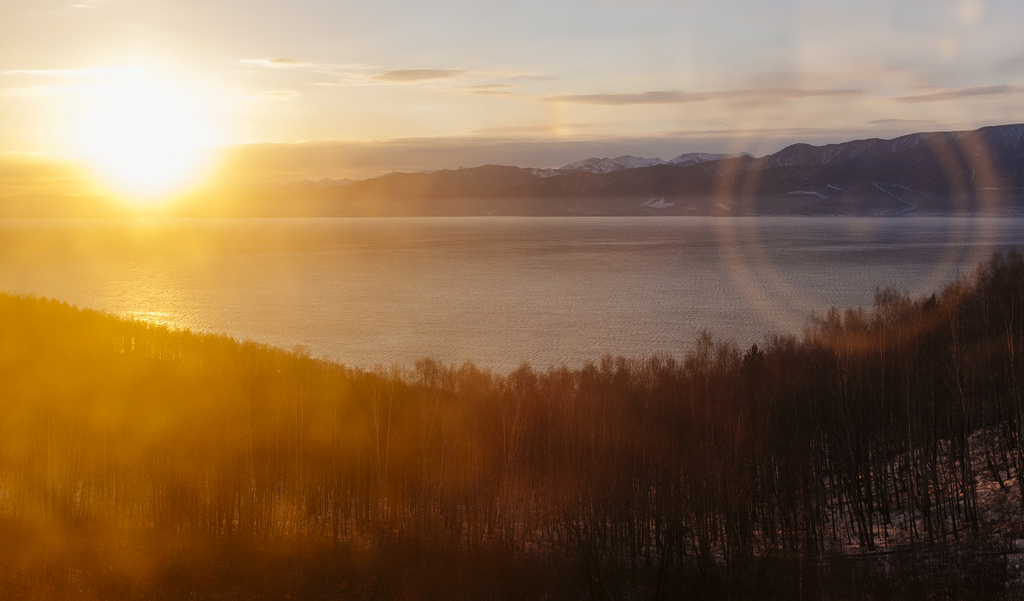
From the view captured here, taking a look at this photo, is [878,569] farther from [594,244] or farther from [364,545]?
[594,244]

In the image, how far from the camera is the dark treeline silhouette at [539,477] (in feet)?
70.3

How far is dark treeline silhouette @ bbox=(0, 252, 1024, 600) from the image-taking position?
21.4 metres

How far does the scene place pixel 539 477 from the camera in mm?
28484

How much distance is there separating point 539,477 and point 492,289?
6129cm

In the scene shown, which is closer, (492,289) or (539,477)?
(539,477)

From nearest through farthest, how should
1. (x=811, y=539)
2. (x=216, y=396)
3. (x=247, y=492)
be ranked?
1. (x=811, y=539)
2. (x=247, y=492)
3. (x=216, y=396)

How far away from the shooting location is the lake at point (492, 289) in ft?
197

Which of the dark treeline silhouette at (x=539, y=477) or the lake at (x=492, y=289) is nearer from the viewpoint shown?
the dark treeline silhouette at (x=539, y=477)

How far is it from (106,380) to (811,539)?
29.3 m

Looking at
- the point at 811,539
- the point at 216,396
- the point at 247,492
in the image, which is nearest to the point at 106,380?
the point at 216,396

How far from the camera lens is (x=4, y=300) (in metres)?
56.3

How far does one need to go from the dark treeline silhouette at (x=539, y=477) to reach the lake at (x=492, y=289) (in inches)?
700

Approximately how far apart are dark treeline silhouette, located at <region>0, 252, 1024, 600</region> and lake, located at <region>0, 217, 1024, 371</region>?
58.3ft

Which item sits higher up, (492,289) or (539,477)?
(492,289)
